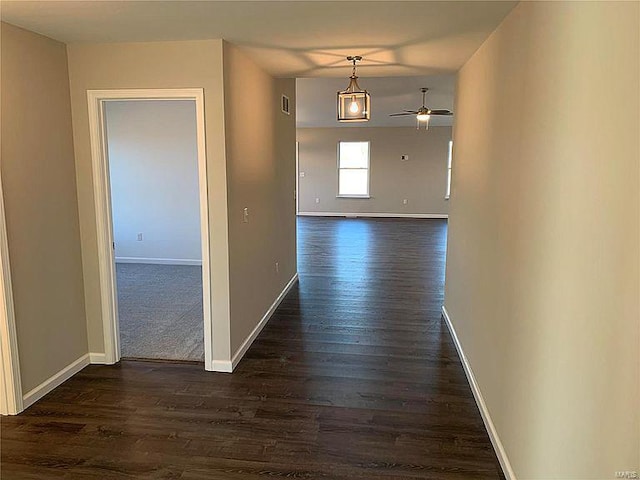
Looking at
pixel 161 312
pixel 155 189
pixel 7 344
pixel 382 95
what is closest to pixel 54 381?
pixel 7 344

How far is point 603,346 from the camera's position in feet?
4.27

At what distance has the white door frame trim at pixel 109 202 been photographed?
124 inches

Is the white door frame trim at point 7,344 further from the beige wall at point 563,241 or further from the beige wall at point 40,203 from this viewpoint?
the beige wall at point 563,241

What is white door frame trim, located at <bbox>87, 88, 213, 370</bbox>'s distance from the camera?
3.14 metres

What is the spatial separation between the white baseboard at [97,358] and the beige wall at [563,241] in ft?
8.91

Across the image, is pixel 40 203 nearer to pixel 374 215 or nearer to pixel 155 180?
pixel 155 180

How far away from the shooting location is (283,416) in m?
2.80

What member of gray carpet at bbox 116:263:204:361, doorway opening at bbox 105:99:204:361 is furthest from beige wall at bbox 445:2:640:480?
doorway opening at bbox 105:99:204:361

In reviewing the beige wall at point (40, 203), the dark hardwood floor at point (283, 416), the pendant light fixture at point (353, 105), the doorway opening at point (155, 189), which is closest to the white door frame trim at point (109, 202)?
the beige wall at point (40, 203)

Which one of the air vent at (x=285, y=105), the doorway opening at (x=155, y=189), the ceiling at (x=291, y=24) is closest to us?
the ceiling at (x=291, y=24)

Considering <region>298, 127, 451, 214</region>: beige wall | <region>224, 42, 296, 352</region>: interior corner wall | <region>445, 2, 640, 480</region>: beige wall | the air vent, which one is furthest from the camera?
<region>298, 127, 451, 214</region>: beige wall

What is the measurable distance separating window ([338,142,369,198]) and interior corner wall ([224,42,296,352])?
7.49 metres

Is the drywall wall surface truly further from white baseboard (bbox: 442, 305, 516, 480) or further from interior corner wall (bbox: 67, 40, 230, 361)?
white baseboard (bbox: 442, 305, 516, 480)

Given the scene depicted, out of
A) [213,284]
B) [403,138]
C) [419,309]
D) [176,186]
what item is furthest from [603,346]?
[403,138]
